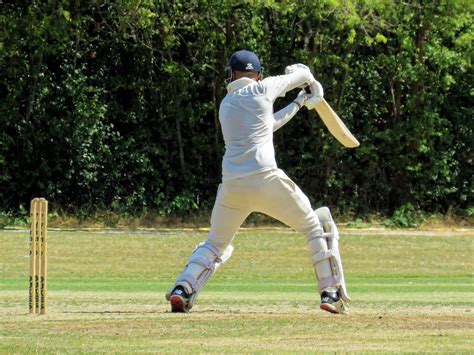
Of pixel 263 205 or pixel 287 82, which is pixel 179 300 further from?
pixel 287 82

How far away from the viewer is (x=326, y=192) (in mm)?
25953

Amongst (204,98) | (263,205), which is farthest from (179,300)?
(204,98)

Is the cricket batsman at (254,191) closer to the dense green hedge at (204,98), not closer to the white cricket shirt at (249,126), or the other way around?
the white cricket shirt at (249,126)

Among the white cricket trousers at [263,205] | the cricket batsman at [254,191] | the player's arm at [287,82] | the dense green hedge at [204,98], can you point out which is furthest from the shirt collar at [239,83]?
the dense green hedge at [204,98]

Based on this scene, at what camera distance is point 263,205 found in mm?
8867

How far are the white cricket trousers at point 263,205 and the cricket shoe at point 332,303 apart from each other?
0.15 metres

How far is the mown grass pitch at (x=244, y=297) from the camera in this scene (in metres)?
7.21

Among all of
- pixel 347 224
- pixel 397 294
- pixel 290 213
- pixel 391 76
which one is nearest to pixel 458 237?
pixel 347 224

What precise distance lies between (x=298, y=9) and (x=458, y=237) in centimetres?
537

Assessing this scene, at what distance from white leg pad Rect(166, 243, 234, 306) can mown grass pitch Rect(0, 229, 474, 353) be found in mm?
195

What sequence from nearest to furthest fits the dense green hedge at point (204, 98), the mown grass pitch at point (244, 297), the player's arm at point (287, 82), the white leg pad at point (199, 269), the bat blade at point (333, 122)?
the mown grass pitch at point (244, 297)
the player's arm at point (287, 82)
the white leg pad at point (199, 269)
the bat blade at point (333, 122)
the dense green hedge at point (204, 98)

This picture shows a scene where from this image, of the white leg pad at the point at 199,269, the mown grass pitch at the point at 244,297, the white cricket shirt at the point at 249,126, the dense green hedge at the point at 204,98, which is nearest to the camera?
the mown grass pitch at the point at 244,297

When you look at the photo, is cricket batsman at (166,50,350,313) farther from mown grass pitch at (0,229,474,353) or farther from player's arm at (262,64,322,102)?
mown grass pitch at (0,229,474,353)

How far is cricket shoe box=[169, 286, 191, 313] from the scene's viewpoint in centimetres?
895
